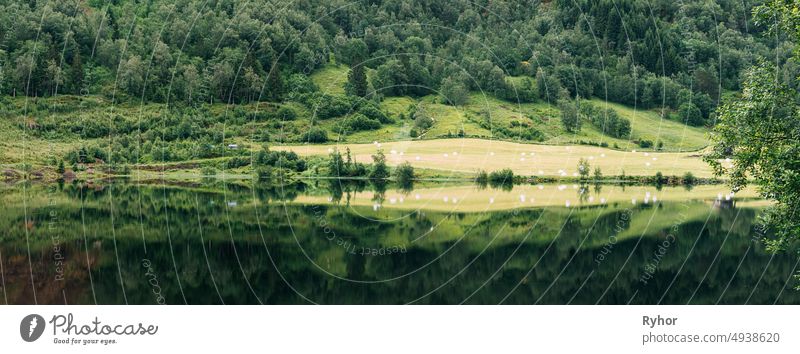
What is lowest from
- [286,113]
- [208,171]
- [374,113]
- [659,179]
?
[659,179]

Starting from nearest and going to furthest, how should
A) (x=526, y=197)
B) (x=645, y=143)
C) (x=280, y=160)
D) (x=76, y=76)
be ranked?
(x=526, y=197) → (x=280, y=160) → (x=645, y=143) → (x=76, y=76)

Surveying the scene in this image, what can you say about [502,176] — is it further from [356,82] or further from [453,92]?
[356,82]

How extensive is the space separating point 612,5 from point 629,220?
102m

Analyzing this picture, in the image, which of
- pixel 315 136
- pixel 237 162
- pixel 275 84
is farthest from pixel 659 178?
pixel 275 84

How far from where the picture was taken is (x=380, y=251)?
→ 177ft

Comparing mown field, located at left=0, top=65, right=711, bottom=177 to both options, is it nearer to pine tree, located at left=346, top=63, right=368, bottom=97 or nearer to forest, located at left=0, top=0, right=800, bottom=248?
forest, located at left=0, top=0, right=800, bottom=248

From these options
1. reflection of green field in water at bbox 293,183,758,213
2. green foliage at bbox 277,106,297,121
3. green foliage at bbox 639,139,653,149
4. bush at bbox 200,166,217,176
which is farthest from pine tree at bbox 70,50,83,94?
green foliage at bbox 639,139,653,149

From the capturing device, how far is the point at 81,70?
15288 centimetres
